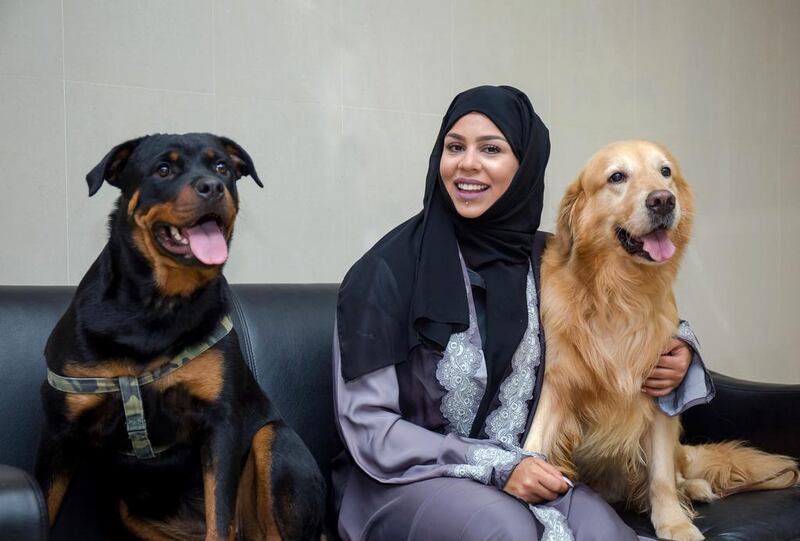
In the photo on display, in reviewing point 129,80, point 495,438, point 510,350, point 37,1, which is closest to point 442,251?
point 510,350

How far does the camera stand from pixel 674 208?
2.23 metres

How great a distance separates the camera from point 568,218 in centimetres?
242

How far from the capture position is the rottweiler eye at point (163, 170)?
1956 mm

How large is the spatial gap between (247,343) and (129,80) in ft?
3.20

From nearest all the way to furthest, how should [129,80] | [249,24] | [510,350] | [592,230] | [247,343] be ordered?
1. [510,350]
2. [592,230]
3. [247,343]
4. [129,80]
5. [249,24]

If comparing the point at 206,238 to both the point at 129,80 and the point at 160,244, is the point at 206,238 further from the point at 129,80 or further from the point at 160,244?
the point at 129,80

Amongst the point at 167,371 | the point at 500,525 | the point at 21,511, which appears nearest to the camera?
the point at 21,511

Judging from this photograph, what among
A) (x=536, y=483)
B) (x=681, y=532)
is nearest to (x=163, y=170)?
(x=536, y=483)

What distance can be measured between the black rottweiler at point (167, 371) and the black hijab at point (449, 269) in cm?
31

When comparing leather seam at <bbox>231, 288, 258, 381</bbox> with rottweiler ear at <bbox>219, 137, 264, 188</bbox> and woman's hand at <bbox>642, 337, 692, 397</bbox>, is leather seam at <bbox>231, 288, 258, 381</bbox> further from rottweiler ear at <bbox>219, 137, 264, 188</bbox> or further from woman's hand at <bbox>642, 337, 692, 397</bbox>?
woman's hand at <bbox>642, 337, 692, 397</bbox>

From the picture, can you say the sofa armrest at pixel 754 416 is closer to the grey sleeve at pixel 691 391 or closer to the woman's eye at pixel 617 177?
the grey sleeve at pixel 691 391

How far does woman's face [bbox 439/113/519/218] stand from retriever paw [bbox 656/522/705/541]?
93 centimetres

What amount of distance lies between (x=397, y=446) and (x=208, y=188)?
738 millimetres

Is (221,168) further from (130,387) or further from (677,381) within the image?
(677,381)
